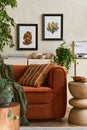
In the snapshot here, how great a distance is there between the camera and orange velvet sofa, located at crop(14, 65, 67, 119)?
522 cm

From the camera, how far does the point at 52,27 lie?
26.2ft

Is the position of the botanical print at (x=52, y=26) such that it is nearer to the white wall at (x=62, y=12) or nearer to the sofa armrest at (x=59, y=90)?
the white wall at (x=62, y=12)

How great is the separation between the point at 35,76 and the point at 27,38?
2.54 metres

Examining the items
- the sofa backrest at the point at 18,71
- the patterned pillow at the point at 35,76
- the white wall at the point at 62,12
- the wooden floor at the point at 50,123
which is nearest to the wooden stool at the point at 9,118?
the wooden floor at the point at 50,123

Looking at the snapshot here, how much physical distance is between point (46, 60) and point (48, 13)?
1.05 meters

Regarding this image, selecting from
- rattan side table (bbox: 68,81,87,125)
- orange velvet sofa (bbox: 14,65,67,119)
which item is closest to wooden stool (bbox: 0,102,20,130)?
orange velvet sofa (bbox: 14,65,67,119)

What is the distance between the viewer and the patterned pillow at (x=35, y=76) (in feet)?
17.9

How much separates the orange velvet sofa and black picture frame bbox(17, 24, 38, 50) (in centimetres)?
264

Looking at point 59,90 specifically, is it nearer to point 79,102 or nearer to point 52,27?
point 79,102

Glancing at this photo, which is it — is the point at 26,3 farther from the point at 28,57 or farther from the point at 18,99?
the point at 18,99

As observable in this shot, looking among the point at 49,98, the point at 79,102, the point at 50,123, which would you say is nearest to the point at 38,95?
the point at 49,98

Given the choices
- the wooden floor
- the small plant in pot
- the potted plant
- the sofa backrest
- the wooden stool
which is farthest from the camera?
the potted plant

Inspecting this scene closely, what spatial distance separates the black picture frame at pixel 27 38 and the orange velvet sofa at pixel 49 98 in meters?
2.64

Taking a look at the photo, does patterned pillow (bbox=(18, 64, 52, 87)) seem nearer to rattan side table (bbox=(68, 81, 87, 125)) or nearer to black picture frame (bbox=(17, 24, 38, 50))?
rattan side table (bbox=(68, 81, 87, 125))
